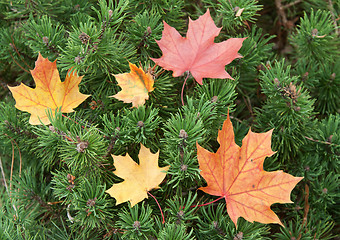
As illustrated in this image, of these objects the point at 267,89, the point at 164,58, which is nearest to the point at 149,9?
the point at 164,58

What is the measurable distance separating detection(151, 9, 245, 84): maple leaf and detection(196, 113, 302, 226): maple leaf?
203 millimetres

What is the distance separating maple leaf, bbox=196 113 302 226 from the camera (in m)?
0.80

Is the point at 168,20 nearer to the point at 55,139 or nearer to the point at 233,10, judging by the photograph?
the point at 233,10

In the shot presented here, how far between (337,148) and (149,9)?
0.68m

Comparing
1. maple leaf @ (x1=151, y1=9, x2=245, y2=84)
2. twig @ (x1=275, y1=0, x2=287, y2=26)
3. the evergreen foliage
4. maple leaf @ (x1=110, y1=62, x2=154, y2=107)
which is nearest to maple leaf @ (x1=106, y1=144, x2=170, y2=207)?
the evergreen foliage

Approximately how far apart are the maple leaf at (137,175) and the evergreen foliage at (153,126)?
30 millimetres

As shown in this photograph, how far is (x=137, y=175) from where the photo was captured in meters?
0.84

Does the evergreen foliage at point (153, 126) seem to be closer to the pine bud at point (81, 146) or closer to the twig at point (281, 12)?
the pine bud at point (81, 146)

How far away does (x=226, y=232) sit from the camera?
83 centimetres

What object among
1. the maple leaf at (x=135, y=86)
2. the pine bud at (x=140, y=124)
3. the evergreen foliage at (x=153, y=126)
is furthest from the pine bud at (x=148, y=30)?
the pine bud at (x=140, y=124)

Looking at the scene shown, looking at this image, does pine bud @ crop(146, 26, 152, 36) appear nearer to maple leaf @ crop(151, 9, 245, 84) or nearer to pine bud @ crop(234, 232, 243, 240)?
maple leaf @ crop(151, 9, 245, 84)

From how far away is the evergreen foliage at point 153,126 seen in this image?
31.9 inches

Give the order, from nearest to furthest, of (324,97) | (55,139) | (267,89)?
1. (55,139)
2. (267,89)
3. (324,97)

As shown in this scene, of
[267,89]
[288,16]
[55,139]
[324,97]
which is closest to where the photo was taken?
[55,139]
